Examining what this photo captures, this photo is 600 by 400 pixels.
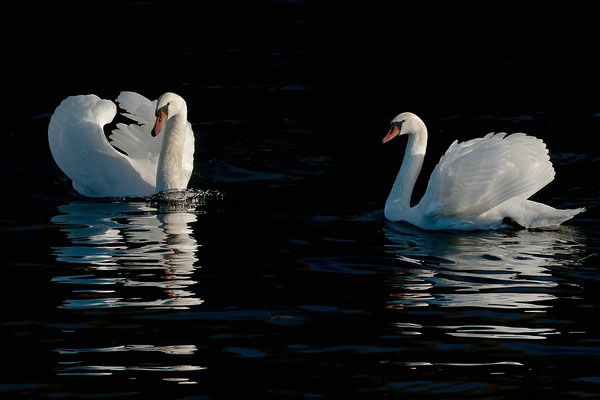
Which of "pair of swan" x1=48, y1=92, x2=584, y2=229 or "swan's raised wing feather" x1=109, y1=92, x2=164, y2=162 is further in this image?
"swan's raised wing feather" x1=109, y1=92, x2=164, y2=162

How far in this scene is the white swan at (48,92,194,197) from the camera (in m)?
12.8

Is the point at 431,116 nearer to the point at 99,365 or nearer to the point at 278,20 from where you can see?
the point at 278,20

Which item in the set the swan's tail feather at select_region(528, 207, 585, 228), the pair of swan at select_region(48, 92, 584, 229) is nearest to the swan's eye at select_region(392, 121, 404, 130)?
the pair of swan at select_region(48, 92, 584, 229)

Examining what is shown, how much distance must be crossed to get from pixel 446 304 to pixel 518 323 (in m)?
0.66

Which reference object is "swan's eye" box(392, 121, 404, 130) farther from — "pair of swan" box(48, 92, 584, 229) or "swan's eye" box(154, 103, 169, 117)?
"swan's eye" box(154, 103, 169, 117)

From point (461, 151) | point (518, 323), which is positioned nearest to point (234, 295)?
point (518, 323)

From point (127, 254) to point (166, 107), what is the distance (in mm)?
3159

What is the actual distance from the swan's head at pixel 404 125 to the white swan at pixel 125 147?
2.42 metres

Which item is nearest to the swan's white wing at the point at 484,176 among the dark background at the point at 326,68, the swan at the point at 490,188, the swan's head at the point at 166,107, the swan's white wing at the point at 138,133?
the swan at the point at 490,188

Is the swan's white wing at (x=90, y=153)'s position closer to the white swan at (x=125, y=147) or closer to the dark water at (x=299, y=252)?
the white swan at (x=125, y=147)

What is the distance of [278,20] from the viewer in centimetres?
2561

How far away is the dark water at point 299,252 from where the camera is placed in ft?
22.2

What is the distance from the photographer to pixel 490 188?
35.5ft

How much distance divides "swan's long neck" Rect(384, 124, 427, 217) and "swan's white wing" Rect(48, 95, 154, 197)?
2.85 m
